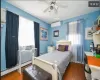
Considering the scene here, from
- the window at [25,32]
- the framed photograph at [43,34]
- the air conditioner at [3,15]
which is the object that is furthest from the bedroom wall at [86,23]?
the air conditioner at [3,15]

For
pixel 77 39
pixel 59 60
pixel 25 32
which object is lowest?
pixel 59 60

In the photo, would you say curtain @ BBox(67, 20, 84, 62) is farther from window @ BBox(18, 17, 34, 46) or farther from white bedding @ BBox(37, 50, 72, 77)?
window @ BBox(18, 17, 34, 46)

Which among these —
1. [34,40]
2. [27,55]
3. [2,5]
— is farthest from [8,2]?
[27,55]

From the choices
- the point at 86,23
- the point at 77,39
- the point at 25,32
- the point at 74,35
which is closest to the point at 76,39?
the point at 77,39

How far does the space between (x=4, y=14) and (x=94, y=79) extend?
284 cm

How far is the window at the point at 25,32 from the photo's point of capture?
9.48ft

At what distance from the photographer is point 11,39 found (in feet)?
7.93

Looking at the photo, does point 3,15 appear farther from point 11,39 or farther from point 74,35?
point 74,35

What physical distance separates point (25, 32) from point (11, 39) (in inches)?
31.7

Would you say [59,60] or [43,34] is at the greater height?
[43,34]

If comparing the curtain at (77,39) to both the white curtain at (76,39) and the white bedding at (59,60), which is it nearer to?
the white curtain at (76,39)

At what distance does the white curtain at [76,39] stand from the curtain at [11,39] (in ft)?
8.85

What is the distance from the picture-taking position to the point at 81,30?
3.35 meters

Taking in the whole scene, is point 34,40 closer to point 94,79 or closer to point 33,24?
point 33,24
